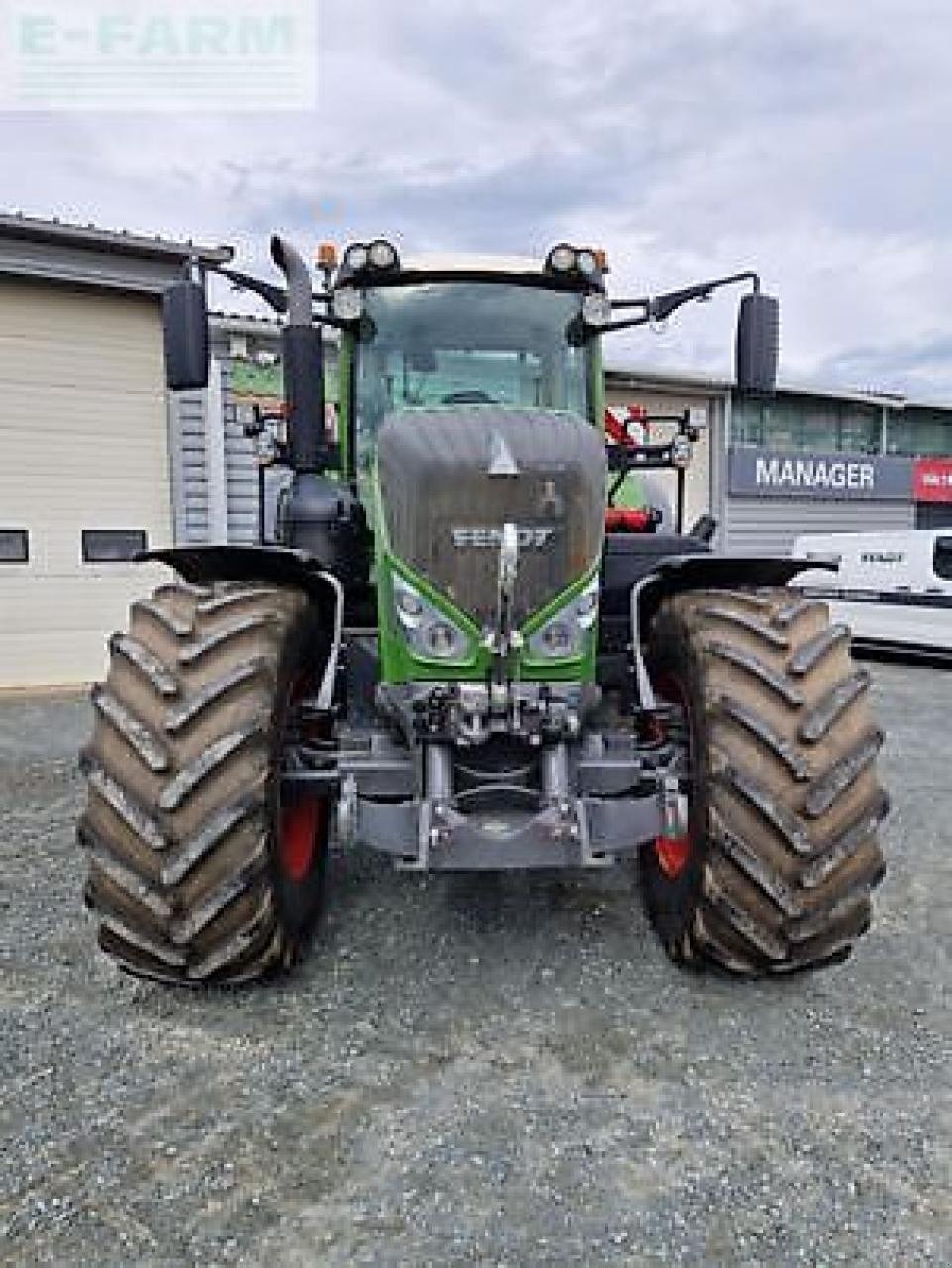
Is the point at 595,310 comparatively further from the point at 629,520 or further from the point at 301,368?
the point at 629,520

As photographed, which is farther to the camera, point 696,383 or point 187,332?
point 696,383

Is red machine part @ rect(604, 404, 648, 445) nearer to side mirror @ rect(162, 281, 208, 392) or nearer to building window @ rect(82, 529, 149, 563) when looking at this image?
side mirror @ rect(162, 281, 208, 392)

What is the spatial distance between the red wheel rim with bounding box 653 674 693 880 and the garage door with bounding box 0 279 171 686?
23.0 ft

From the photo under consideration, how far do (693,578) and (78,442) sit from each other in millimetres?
7170

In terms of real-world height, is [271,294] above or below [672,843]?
above

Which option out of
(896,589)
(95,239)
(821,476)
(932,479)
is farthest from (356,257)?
(932,479)

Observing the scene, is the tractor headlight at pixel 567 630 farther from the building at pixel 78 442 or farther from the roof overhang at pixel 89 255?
the building at pixel 78 442

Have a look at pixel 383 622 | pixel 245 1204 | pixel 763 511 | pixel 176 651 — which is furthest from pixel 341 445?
pixel 763 511

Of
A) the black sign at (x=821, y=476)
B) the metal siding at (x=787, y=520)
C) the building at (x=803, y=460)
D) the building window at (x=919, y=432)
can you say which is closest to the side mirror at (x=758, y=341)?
the building at (x=803, y=460)

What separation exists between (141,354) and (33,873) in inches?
246

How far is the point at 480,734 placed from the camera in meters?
2.64

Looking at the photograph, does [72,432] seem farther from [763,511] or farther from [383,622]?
[763,511]

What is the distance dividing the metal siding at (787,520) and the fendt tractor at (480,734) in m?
12.2

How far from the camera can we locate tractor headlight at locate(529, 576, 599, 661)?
270cm
